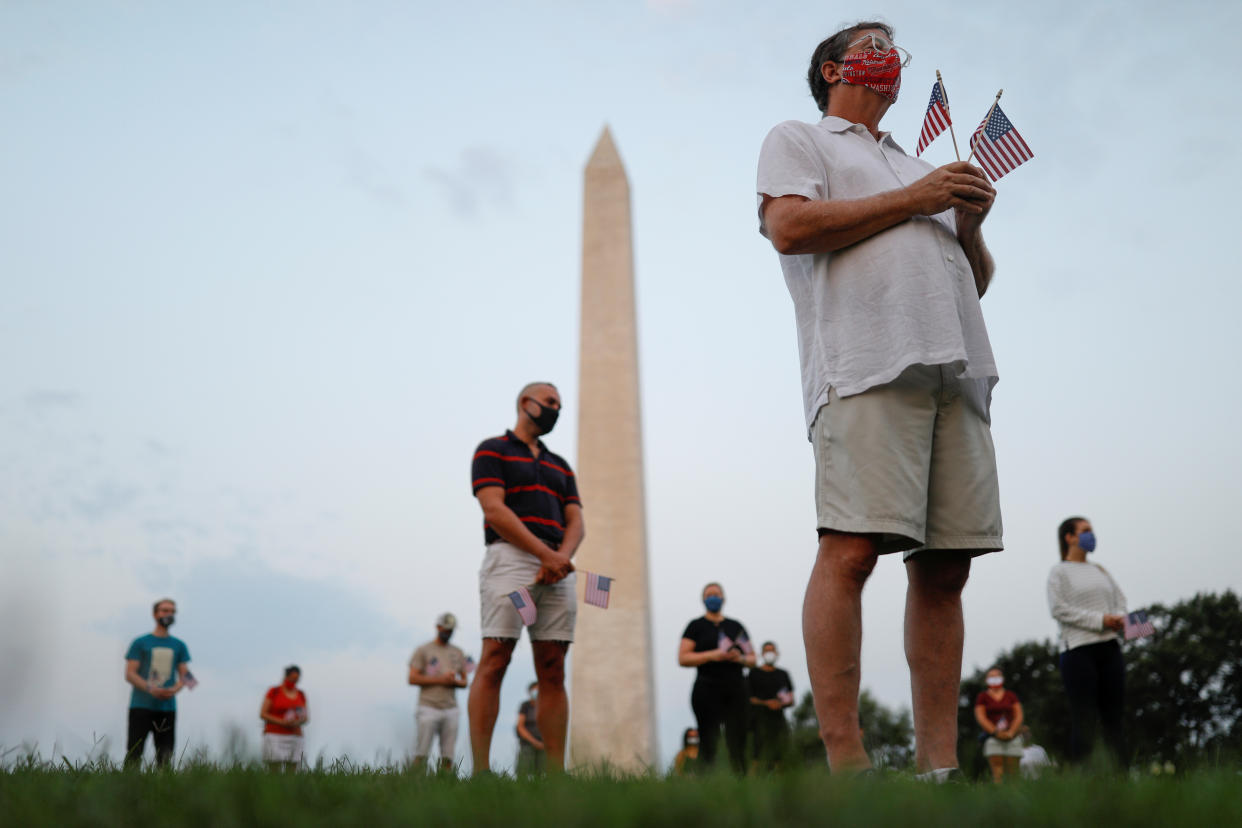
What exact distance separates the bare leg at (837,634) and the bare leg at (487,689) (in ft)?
6.89

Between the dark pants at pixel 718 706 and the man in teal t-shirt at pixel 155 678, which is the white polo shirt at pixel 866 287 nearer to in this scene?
the dark pants at pixel 718 706

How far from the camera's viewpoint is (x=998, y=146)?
3.69m

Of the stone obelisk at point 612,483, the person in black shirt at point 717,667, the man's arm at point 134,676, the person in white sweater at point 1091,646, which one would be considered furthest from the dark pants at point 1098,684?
the stone obelisk at point 612,483

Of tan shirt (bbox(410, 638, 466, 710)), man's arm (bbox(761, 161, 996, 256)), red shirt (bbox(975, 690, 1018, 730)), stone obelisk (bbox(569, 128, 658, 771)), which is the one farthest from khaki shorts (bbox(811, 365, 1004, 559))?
stone obelisk (bbox(569, 128, 658, 771))

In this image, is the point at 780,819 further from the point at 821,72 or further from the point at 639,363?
the point at 639,363

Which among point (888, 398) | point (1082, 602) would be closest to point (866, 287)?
point (888, 398)

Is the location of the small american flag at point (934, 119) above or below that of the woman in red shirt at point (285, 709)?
above

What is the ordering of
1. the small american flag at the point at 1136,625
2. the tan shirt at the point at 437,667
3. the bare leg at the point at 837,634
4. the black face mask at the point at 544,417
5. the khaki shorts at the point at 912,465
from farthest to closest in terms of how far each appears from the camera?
the tan shirt at the point at 437,667
the small american flag at the point at 1136,625
the black face mask at the point at 544,417
the khaki shorts at the point at 912,465
the bare leg at the point at 837,634

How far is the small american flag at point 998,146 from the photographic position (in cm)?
368

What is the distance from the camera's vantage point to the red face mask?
3.35 m

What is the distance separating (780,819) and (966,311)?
5.94 ft

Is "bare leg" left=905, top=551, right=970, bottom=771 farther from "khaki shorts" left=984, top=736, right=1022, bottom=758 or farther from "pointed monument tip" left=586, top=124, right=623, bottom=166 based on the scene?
"pointed monument tip" left=586, top=124, right=623, bottom=166

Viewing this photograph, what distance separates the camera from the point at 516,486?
5000 mm

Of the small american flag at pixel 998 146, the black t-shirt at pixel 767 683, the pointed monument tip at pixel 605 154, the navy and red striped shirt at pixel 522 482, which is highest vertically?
the pointed monument tip at pixel 605 154
